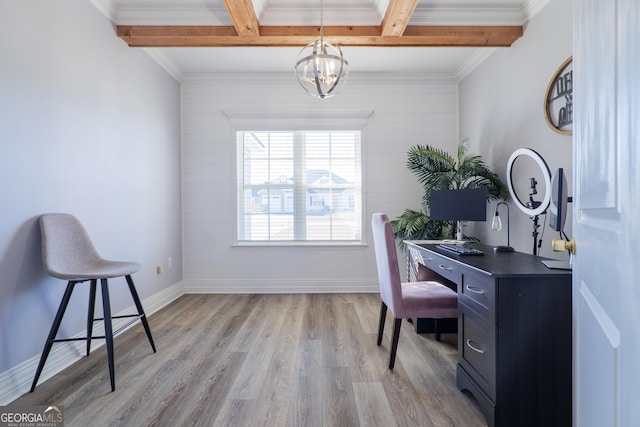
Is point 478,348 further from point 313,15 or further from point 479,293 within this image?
point 313,15

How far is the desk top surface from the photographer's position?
5.10ft

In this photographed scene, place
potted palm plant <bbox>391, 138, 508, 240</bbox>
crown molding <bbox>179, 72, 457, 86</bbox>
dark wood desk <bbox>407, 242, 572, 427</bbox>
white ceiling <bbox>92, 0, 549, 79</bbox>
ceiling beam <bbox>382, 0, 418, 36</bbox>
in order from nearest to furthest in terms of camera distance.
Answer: dark wood desk <bbox>407, 242, 572, 427</bbox> → ceiling beam <bbox>382, 0, 418, 36</bbox> → white ceiling <bbox>92, 0, 549, 79</bbox> → potted palm plant <bbox>391, 138, 508, 240</bbox> → crown molding <bbox>179, 72, 457, 86</bbox>

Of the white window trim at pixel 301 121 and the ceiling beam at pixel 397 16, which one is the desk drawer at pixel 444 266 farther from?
the ceiling beam at pixel 397 16

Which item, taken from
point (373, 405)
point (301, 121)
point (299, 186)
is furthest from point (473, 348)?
point (301, 121)

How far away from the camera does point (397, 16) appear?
104 inches

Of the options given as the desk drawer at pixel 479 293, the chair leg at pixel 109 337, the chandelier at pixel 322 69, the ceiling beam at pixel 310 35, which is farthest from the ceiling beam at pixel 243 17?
the desk drawer at pixel 479 293

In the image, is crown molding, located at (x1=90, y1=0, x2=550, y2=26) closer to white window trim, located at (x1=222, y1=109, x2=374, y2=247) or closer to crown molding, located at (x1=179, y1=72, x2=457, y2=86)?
crown molding, located at (x1=179, y1=72, x2=457, y2=86)

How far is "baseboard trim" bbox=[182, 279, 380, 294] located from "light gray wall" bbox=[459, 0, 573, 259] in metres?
1.56

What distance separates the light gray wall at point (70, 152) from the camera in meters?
1.90

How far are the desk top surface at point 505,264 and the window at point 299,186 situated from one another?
6.24 feet

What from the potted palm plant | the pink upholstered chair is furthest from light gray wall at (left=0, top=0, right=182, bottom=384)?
A: the potted palm plant

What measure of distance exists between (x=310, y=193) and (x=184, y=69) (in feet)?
7.03

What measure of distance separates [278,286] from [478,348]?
9.14ft

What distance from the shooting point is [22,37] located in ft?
6.46
